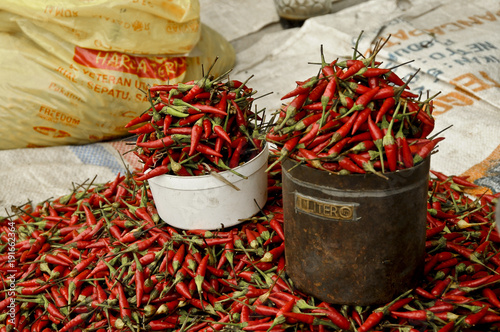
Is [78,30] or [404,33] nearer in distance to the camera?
[78,30]

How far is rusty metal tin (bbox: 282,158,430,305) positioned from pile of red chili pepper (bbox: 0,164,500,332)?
8 centimetres

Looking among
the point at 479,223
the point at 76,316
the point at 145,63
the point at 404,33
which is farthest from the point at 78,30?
the point at 479,223

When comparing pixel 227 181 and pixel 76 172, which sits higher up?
pixel 227 181

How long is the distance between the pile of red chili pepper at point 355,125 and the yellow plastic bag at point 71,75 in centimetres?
155

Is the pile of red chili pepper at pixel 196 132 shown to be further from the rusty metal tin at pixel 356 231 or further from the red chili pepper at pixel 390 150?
the red chili pepper at pixel 390 150

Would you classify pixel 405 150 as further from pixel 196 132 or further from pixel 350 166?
pixel 196 132

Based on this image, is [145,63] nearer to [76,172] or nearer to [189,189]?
[76,172]

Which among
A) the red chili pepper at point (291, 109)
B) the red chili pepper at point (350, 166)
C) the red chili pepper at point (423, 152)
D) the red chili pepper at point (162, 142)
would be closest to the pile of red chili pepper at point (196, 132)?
the red chili pepper at point (162, 142)

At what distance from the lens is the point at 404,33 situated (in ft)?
12.3

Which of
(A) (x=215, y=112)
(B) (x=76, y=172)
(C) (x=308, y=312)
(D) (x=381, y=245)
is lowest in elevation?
(B) (x=76, y=172)

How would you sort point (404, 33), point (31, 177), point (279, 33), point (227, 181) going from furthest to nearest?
1. point (279, 33)
2. point (404, 33)
3. point (31, 177)
4. point (227, 181)

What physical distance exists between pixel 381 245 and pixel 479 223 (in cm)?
69

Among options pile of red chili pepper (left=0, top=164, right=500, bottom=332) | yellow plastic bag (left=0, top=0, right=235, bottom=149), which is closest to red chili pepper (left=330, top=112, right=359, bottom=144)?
pile of red chili pepper (left=0, top=164, right=500, bottom=332)

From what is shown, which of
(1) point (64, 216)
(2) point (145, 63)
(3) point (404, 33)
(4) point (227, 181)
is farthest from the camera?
(3) point (404, 33)
